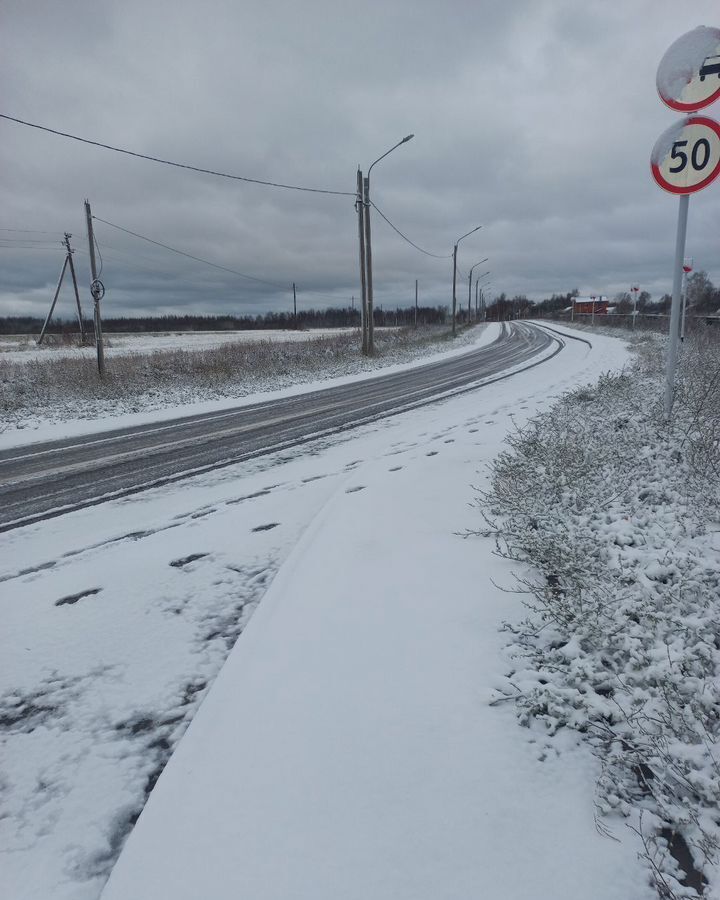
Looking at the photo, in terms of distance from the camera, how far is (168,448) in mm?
7805

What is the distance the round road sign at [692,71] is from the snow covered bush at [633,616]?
2692 millimetres

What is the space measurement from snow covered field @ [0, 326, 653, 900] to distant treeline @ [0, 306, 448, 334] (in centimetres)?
7778

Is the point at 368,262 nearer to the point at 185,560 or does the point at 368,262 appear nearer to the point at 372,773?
the point at 185,560

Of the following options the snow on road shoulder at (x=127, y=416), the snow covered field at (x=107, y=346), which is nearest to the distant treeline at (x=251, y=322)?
the snow covered field at (x=107, y=346)

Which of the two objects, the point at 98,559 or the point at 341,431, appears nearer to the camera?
the point at 98,559

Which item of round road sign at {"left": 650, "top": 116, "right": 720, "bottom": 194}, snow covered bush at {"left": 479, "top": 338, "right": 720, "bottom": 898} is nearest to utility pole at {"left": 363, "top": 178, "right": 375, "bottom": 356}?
round road sign at {"left": 650, "top": 116, "right": 720, "bottom": 194}

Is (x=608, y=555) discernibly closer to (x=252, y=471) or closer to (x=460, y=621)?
(x=460, y=621)

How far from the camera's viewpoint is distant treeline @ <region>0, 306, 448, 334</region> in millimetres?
80531

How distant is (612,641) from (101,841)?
224 centimetres

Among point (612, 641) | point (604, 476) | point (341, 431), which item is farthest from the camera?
point (341, 431)

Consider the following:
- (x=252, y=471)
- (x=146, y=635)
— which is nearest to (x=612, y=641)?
(x=146, y=635)

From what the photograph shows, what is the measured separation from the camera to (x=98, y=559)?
3.96 meters

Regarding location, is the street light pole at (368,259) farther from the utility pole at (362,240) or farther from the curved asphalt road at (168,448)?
the curved asphalt road at (168,448)

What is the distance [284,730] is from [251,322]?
122m
